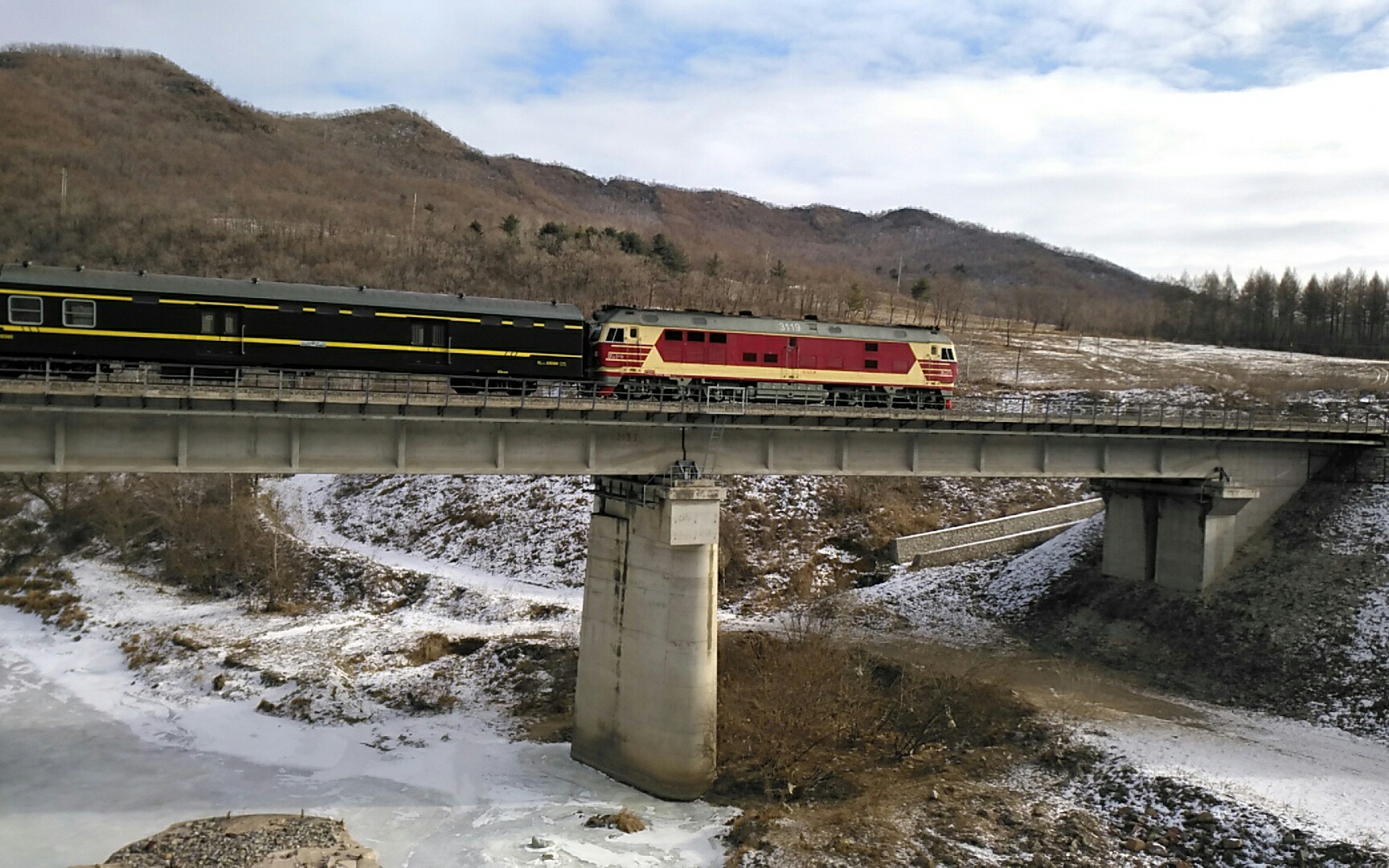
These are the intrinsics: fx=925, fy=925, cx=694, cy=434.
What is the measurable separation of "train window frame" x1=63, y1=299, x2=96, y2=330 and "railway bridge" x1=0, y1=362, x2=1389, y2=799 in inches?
57.2

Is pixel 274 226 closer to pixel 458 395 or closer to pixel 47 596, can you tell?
pixel 47 596

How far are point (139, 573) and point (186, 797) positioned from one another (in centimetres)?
3206

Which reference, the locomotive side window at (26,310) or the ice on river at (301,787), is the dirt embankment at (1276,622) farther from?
the locomotive side window at (26,310)

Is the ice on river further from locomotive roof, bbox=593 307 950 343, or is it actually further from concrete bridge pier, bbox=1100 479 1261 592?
concrete bridge pier, bbox=1100 479 1261 592

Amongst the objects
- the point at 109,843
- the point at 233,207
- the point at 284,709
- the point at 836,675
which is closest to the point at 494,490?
the point at 284,709

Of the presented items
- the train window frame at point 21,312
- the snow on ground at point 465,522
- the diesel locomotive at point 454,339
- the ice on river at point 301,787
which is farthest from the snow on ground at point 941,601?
the train window frame at point 21,312

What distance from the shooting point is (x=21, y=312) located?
26.0 m

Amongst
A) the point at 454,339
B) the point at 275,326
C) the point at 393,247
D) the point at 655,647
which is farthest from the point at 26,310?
the point at 393,247

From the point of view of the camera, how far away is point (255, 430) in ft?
82.3

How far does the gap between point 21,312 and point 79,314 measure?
1.36 m

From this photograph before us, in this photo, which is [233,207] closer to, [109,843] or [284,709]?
[284,709]

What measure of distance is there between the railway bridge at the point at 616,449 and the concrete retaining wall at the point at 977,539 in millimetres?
14402

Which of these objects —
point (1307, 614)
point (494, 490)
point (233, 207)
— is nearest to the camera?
point (1307, 614)

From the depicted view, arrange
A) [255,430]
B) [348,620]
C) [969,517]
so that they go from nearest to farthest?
[255,430] < [348,620] < [969,517]
